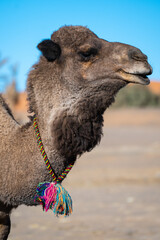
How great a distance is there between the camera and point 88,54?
3.95m

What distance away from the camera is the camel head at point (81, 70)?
12.4ft

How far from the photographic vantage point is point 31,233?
25.8ft

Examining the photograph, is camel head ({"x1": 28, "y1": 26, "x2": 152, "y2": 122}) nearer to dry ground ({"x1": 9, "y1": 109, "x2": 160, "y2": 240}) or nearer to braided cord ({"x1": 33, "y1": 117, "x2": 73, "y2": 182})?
braided cord ({"x1": 33, "y1": 117, "x2": 73, "y2": 182})

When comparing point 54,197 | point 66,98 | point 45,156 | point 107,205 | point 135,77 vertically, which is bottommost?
point 54,197

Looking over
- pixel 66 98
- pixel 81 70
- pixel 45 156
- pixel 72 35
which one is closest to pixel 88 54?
pixel 81 70

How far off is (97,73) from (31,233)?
4876 mm

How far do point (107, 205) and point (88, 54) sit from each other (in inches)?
264

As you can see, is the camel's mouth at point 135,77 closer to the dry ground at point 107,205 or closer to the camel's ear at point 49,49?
the camel's ear at point 49,49

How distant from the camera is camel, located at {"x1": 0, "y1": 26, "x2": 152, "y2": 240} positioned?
3.82m

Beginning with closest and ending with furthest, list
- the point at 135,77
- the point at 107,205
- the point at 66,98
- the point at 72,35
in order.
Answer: the point at 135,77, the point at 66,98, the point at 72,35, the point at 107,205

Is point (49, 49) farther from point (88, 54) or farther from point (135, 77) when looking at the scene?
point (135, 77)

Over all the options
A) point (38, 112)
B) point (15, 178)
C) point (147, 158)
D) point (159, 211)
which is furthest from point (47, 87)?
point (147, 158)

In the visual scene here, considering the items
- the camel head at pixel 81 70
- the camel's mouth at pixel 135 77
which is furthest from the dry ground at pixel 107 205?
the camel's mouth at pixel 135 77

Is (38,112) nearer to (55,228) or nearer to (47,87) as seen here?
(47,87)
